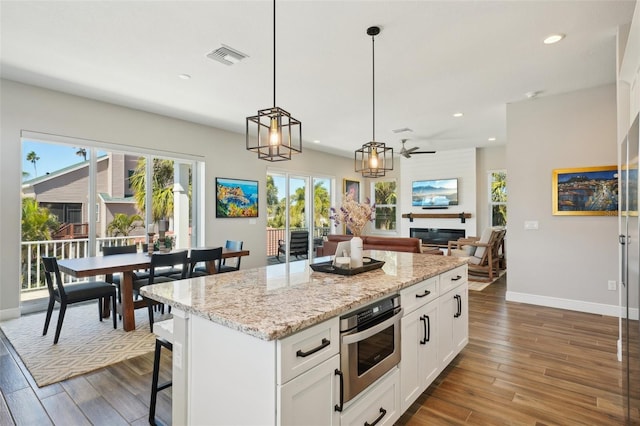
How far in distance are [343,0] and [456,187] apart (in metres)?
6.89

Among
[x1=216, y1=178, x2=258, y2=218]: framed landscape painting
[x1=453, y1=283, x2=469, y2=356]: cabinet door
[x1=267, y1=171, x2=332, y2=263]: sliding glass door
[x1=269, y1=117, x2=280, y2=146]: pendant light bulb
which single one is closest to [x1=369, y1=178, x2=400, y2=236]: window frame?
[x1=267, y1=171, x2=332, y2=263]: sliding glass door

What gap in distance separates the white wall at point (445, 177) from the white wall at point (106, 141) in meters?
4.22

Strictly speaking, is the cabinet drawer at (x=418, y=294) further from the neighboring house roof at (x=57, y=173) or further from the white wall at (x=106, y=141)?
the neighboring house roof at (x=57, y=173)

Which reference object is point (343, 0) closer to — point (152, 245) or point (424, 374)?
point (424, 374)

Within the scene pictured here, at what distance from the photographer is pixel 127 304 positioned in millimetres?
3543

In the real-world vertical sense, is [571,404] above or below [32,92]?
below

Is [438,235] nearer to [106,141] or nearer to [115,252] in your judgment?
[115,252]

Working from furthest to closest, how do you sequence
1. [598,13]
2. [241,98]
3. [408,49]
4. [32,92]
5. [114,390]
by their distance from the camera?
1. [241,98]
2. [32,92]
3. [408,49]
4. [598,13]
5. [114,390]

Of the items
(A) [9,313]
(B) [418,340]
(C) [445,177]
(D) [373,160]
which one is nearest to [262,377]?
(B) [418,340]

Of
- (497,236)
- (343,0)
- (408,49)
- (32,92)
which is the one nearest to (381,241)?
(497,236)

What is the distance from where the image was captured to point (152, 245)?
13.6 feet

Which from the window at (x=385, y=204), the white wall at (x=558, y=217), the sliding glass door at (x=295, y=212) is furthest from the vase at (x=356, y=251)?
the window at (x=385, y=204)

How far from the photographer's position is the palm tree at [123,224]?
16.4 ft

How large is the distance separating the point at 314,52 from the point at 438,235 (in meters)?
6.65
